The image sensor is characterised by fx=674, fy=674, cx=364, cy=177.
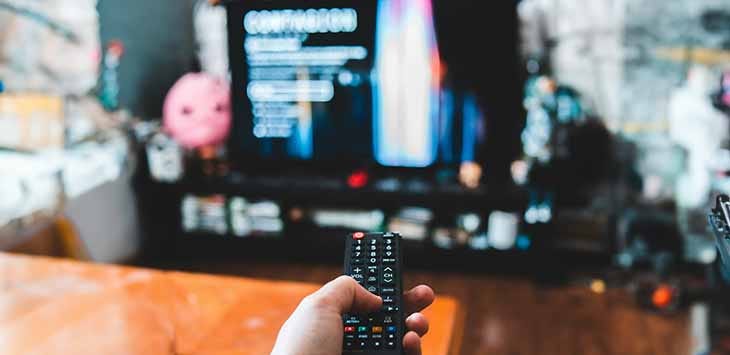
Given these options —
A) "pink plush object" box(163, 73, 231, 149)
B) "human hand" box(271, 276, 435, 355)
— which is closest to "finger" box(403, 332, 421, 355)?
"human hand" box(271, 276, 435, 355)

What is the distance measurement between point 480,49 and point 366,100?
535mm

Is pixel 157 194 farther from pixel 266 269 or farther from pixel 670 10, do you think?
pixel 670 10

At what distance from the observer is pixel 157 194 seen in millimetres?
3225

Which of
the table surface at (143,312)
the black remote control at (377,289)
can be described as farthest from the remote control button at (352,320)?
the table surface at (143,312)

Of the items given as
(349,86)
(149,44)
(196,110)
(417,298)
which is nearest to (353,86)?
(349,86)

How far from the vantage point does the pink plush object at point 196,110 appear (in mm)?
3102

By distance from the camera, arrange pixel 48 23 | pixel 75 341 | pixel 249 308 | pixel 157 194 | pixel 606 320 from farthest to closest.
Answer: pixel 157 194
pixel 48 23
pixel 606 320
pixel 249 308
pixel 75 341

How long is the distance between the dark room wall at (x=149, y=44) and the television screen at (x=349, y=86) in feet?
1.36

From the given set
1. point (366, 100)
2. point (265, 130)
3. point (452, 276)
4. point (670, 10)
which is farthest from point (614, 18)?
point (265, 130)

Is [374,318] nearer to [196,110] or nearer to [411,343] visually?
[411,343]

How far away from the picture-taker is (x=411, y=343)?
886mm

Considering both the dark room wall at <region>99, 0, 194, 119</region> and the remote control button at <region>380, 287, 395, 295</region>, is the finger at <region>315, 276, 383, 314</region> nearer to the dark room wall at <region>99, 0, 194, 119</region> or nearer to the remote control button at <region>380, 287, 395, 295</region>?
the remote control button at <region>380, 287, 395, 295</region>

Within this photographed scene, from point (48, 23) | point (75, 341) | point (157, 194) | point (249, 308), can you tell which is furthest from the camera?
point (157, 194)

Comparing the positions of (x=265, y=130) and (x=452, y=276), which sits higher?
(x=265, y=130)
